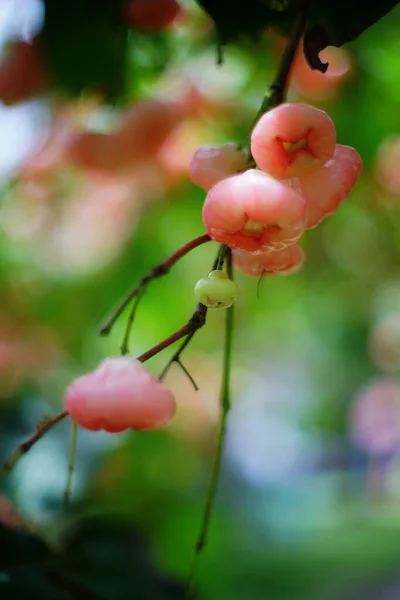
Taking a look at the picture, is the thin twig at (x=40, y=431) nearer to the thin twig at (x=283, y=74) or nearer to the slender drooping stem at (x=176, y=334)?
the slender drooping stem at (x=176, y=334)

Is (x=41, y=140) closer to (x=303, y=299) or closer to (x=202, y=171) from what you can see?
(x=202, y=171)

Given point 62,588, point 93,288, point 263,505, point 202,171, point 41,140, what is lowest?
point 263,505

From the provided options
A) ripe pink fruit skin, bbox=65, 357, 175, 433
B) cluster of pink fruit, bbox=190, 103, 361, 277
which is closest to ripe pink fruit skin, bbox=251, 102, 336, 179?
cluster of pink fruit, bbox=190, 103, 361, 277

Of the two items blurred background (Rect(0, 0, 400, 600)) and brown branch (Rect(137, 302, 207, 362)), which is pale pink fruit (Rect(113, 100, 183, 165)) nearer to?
blurred background (Rect(0, 0, 400, 600))

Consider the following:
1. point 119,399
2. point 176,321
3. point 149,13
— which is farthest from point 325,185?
point 176,321

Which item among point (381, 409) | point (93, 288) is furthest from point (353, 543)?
point (93, 288)

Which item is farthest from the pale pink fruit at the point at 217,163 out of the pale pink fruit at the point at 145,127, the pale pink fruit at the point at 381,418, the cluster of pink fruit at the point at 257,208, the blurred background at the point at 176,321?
the pale pink fruit at the point at 381,418
